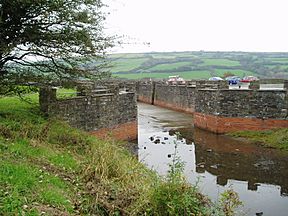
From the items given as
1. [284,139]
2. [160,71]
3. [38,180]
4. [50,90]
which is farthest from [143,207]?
[160,71]

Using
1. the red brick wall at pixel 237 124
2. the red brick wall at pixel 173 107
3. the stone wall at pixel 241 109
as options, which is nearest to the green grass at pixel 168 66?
the red brick wall at pixel 173 107

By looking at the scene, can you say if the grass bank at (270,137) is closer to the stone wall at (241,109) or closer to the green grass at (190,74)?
the stone wall at (241,109)

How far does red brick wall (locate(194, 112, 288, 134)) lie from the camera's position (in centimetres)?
1873

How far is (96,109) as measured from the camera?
52.4 feet

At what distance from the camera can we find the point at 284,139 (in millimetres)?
16578

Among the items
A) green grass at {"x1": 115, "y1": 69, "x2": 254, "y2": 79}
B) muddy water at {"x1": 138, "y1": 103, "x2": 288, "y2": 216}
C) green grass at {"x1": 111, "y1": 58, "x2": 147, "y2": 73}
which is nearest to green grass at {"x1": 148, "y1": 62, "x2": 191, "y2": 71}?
green grass at {"x1": 115, "y1": 69, "x2": 254, "y2": 79}

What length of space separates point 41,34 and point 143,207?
636 cm

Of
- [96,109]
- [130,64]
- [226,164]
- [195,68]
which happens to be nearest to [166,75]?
[195,68]

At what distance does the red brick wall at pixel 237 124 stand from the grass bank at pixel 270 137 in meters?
0.34

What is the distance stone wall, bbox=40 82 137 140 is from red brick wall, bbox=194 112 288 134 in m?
4.47

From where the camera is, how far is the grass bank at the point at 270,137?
16336mm

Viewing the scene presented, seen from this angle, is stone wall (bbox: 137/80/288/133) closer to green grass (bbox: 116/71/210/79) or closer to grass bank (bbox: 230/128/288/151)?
grass bank (bbox: 230/128/288/151)

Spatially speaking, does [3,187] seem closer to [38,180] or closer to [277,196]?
[38,180]

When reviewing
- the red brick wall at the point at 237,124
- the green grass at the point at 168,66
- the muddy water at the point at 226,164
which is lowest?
the muddy water at the point at 226,164
